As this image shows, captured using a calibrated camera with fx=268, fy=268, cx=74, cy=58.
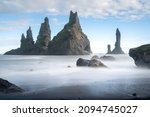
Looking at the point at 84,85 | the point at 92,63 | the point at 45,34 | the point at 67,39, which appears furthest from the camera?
the point at 67,39

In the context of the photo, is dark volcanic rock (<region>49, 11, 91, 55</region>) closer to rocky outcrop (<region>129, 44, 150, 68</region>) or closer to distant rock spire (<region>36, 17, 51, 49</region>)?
distant rock spire (<region>36, 17, 51, 49</region>)

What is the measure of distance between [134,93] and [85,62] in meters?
11.4

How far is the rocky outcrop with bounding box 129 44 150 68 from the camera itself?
889 inches

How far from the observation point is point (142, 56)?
23.5 m

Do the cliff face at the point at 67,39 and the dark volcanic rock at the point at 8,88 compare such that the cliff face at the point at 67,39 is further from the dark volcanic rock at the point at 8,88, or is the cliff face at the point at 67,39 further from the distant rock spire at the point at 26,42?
the dark volcanic rock at the point at 8,88

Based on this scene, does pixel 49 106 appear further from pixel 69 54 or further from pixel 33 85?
pixel 69 54

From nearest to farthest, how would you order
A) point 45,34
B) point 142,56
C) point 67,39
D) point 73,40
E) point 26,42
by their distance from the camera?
point 142,56, point 45,34, point 67,39, point 73,40, point 26,42

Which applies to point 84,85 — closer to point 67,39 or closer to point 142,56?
point 142,56

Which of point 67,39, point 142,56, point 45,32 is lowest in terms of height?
point 142,56

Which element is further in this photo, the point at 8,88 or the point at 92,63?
the point at 92,63

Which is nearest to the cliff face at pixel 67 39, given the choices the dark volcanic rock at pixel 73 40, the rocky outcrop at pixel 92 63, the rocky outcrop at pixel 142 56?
the dark volcanic rock at pixel 73 40

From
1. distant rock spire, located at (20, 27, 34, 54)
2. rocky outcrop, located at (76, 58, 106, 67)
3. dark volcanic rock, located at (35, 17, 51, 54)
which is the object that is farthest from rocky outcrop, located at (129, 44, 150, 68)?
distant rock spire, located at (20, 27, 34, 54)

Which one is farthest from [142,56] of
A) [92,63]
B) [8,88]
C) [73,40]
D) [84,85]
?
[8,88]

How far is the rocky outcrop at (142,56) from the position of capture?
22578mm
